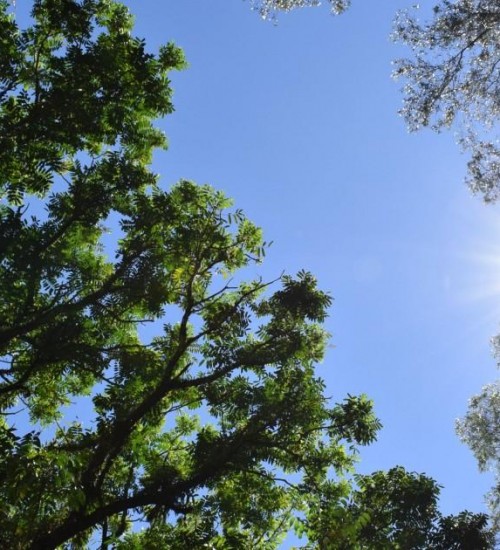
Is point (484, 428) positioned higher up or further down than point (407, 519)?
higher up

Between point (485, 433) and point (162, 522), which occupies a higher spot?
point (485, 433)

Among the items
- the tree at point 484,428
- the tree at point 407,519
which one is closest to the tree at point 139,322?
the tree at point 407,519

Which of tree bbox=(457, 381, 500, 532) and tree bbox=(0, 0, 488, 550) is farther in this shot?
tree bbox=(457, 381, 500, 532)

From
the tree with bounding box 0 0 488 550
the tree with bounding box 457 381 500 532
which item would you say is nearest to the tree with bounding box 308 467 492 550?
the tree with bounding box 0 0 488 550

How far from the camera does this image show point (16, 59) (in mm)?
14367

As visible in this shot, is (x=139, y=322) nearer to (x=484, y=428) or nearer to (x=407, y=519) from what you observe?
(x=407, y=519)

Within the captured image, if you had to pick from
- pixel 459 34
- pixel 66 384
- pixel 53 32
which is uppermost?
pixel 459 34

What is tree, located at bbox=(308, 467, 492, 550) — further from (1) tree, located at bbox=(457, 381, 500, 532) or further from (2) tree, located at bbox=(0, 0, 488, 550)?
(1) tree, located at bbox=(457, 381, 500, 532)

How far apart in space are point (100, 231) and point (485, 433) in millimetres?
18587

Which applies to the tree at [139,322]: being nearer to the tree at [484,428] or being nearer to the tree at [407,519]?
the tree at [407,519]

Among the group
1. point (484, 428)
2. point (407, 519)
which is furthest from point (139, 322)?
point (484, 428)

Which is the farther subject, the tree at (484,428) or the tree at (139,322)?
the tree at (484,428)

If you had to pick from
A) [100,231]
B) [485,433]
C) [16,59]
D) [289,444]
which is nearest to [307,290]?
[289,444]

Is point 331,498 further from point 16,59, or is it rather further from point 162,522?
point 16,59
